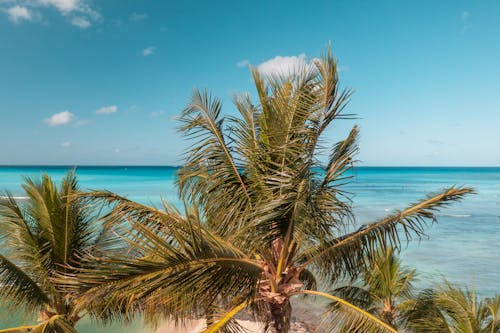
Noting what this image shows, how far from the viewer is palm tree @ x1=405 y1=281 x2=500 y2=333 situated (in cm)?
629

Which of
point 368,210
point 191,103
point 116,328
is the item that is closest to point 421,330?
point 191,103

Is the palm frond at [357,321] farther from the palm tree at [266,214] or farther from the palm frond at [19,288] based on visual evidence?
the palm frond at [19,288]

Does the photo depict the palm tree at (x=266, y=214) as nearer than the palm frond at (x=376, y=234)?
Yes

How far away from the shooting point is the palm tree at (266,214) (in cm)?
444

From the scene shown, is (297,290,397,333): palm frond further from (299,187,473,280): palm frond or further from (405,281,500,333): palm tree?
(405,281,500,333): palm tree

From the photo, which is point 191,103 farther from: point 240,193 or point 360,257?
point 360,257

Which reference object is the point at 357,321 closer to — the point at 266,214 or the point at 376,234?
the point at 376,234

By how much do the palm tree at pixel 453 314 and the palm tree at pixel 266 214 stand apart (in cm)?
196

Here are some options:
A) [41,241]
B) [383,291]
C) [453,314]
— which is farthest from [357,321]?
[41,241]

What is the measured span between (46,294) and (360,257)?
210 inches

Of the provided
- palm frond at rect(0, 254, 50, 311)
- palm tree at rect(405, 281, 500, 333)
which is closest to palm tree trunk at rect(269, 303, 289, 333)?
palm tree at rect(405, 281, 500, 333)

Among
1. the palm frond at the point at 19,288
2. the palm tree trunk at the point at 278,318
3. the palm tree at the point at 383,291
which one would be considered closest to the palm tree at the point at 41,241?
the palm frond at the point at 19,288

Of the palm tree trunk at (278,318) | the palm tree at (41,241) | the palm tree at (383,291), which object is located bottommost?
the palm tree at (383,291)

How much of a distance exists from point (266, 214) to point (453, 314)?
4.42 metres
